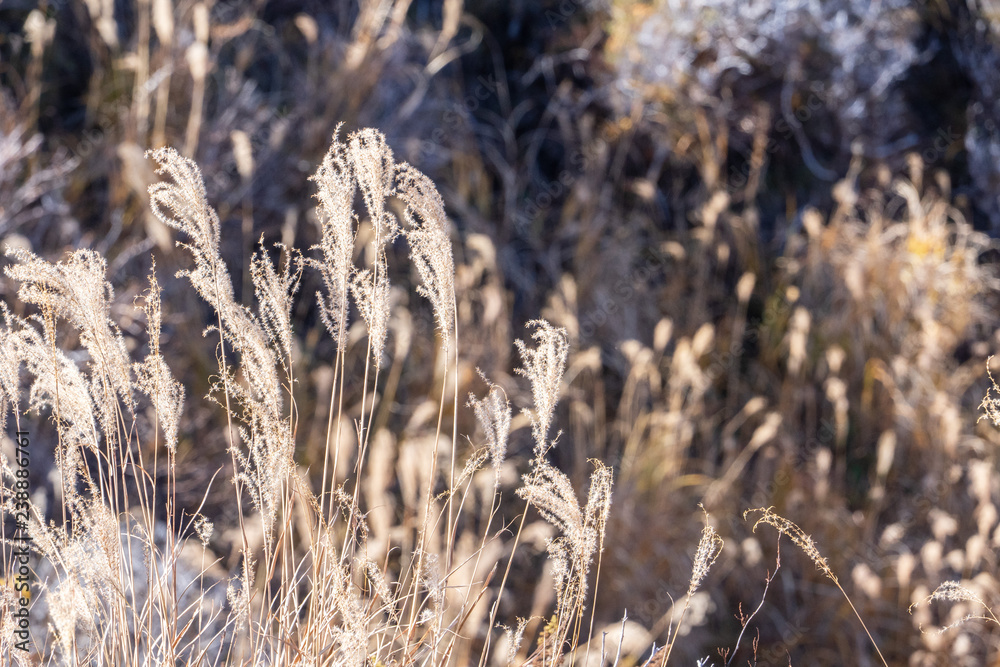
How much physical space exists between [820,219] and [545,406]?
3.86 m

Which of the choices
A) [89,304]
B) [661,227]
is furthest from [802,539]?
[661,227]

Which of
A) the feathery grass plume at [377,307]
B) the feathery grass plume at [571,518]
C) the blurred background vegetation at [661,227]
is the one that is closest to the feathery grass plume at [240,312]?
the feathery grass plume at [377,307]

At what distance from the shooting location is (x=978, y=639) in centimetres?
273

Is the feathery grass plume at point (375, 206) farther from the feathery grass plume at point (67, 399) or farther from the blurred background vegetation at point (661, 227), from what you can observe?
the blurred background vegetation at point (661, 227)

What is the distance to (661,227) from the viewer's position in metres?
4.44

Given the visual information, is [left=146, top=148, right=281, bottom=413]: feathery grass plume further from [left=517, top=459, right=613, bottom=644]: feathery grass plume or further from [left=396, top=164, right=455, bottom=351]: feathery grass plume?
[left=517, top=459, right=613, bottom=644]: feathery grass plume

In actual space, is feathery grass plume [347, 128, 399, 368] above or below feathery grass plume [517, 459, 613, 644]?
above

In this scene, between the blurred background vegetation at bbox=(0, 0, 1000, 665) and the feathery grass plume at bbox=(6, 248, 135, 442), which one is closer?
the feathery grass plume at bbox=(6, 248, 135, 442)

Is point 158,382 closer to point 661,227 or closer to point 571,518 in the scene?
point 571,518

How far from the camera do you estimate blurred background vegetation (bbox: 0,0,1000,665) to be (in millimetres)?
2873

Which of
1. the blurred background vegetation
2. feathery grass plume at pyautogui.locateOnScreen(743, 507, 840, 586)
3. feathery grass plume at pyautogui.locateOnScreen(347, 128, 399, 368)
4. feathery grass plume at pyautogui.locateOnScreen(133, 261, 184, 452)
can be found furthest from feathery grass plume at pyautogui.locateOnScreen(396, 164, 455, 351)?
the blurred background vegetation

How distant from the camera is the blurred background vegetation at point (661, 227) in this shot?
2.87 meters

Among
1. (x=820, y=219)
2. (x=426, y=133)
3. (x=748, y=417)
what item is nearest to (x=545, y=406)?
(x=748, y=417)

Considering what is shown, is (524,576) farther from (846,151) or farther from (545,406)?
(846,151)
